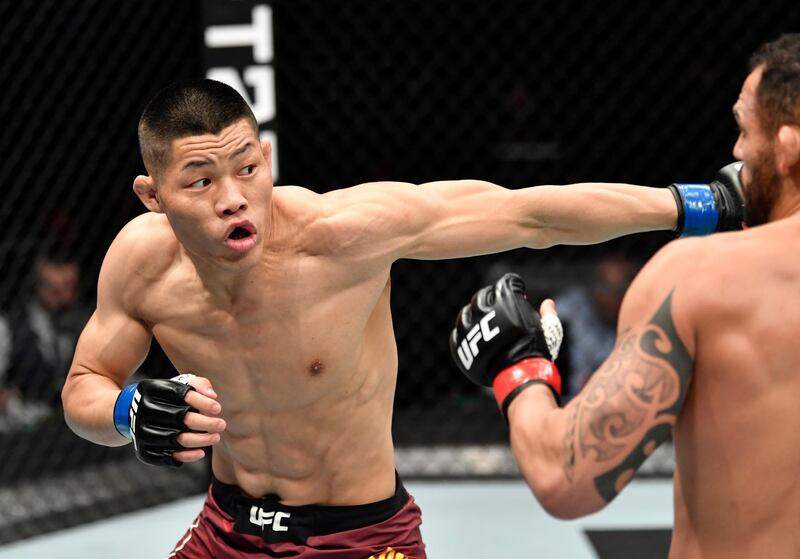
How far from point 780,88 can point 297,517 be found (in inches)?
44.3

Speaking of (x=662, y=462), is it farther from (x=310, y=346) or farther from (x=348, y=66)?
(x=310, y=346)

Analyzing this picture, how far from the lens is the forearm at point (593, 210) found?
1.83m

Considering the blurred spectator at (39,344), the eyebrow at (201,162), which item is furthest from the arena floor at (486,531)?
the eyebrow at (201,162)

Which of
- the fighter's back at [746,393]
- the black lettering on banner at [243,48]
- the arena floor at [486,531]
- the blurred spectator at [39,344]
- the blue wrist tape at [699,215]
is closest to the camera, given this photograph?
the fighter's back at [746,393]

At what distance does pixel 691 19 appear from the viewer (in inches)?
A: 163

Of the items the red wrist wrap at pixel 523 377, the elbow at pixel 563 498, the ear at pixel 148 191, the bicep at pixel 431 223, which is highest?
the ear at pixel 148 191

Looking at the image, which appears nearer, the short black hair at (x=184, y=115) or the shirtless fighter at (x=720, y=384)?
the shirtless fighter at (x=720, y=384)

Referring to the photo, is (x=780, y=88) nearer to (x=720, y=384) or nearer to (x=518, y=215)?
(x=720, y=384)

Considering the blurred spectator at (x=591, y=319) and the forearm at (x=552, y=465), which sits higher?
the forearm at (x=552, y=465)

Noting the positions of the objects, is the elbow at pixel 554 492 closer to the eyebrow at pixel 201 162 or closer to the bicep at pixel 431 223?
the bicep at pixel 431 223

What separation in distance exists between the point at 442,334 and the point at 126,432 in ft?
8.40

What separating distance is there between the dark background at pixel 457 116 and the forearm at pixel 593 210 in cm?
227

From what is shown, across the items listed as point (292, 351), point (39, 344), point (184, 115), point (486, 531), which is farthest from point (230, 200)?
point (39, 344)

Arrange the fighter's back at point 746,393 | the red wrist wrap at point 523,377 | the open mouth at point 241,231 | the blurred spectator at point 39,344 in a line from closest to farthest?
the fighter's back at point 746,393 → the red wrist wrap at point 523,377 → the open mouth at point 241,231 → the blurred spectator at point 39,344
